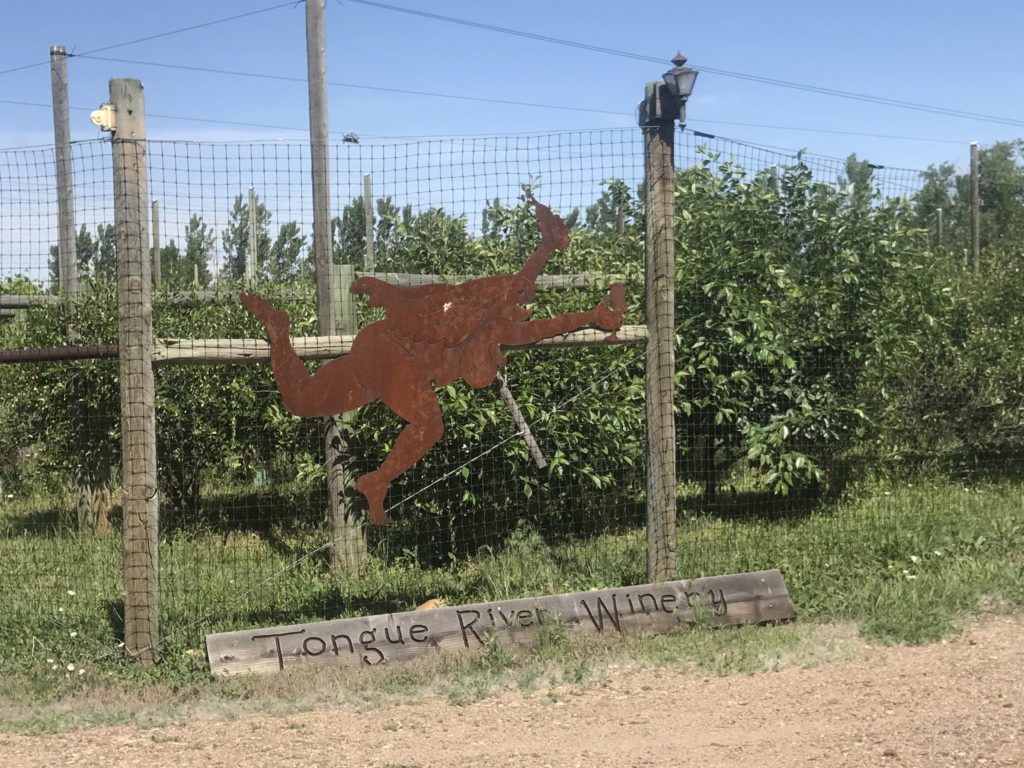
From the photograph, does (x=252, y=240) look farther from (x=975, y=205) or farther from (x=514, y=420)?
(x=975, y=205)

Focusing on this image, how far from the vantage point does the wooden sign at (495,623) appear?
530cm

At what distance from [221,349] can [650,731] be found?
2.89 m

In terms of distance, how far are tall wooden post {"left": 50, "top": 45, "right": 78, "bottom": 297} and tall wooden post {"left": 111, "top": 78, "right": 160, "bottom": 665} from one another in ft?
1.45

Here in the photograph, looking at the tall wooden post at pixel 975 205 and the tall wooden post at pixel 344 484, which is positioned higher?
the tall wooden post at pixel 975 205

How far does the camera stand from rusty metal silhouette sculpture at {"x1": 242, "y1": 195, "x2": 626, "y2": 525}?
5555 millimetres

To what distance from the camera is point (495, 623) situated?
5.64m

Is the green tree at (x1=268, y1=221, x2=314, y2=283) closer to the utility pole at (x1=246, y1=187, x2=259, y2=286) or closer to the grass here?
the utility pole at (x1=246, y1=187, x2=259, y2=286)

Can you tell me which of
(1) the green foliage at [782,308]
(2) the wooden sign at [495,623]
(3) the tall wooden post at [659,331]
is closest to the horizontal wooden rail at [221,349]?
(3) the tall wooden post at [659,331]

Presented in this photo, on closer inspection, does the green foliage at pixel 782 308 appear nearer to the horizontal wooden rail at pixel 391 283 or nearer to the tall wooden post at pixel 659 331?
the horizontal wooden rail at pixel 391 283

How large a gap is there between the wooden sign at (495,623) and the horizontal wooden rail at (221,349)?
4.66 feet

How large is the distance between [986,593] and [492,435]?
3.32 metres

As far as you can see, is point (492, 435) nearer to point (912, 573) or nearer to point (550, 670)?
point (550, 670)

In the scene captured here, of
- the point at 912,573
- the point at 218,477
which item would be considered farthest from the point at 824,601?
the point at 218,477

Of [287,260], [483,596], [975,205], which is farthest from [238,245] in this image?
[975,205]
